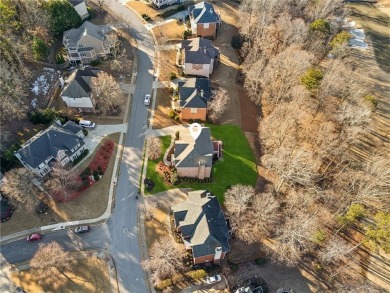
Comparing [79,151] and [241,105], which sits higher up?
[241,105]

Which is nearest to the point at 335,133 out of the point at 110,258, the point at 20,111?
the point at 110,258

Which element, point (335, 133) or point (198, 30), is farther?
point (198, 30)

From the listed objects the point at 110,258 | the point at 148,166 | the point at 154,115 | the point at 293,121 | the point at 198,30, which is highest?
the point at 198,30

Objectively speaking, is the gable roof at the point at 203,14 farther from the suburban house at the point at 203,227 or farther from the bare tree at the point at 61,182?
the bare tree at the point at 61,182

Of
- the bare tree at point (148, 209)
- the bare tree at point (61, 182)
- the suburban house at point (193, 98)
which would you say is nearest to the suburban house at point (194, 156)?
the bare tree at point (148, 209)

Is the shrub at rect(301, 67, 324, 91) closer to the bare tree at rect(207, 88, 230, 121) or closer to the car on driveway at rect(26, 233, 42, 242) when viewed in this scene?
the bare tree at rect(207, 88, 230, 121)

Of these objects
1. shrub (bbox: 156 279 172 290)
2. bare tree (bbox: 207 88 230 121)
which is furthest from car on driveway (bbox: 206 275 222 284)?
bare tree (bbox: 207 88 230 121)

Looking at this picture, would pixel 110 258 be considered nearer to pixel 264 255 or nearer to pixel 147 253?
pixel 147 253
